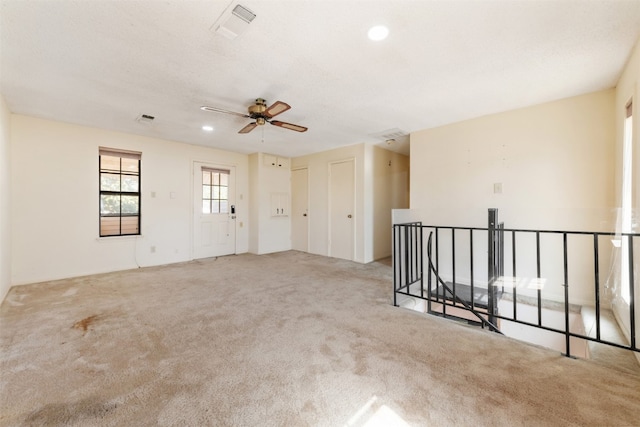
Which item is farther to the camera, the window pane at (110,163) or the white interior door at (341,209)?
the white interior door at (341,209)

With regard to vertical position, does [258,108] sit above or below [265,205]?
above

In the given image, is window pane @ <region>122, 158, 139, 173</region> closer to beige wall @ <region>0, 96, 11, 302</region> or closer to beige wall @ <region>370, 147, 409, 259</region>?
beige wall @ <region>0, 96, 11, 302</region>

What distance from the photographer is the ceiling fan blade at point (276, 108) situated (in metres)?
2.66

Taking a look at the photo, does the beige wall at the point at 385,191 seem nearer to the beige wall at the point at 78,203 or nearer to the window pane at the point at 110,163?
the beige wall at the point at 78,203

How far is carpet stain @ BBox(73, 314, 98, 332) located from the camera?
239 cm

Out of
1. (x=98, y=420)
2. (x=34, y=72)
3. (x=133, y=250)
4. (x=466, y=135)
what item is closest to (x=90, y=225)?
(x=133, y=250)

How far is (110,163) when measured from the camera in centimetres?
443

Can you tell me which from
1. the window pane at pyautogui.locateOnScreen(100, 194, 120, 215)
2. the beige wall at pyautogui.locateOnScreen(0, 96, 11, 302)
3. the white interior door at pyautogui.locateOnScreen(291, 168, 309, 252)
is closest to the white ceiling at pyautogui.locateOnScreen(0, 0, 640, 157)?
the beige wall at pyautogui.locateOnScreen(0, 96, 11, 302)

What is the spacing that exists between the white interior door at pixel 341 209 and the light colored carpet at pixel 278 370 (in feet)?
8.32

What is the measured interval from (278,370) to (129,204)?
14.6ft

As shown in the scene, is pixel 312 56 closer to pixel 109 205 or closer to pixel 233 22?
pixel 233 22

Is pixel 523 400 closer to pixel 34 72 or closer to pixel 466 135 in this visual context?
pixel 466 135

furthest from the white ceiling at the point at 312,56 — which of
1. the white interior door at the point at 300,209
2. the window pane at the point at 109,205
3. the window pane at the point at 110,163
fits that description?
the white interior door at the point at 300,209

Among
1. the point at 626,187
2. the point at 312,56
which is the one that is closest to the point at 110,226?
the point at 312,56
